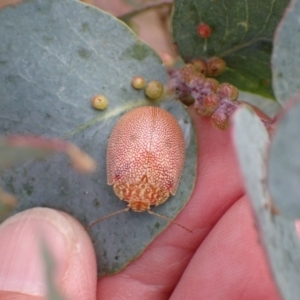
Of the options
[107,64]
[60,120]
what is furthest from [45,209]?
[107,64]

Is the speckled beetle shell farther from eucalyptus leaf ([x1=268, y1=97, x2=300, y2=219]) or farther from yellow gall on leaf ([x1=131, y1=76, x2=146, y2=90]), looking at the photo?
eucalyptus leaf ([x1=268, y1=97, x2=300, y2=219])

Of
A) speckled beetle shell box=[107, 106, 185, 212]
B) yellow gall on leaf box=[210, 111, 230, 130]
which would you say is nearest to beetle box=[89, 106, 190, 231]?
speckled beetle shell box=[107, 106, 185, 212]

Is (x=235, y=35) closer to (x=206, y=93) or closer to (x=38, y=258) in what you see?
(x=206, y=93)

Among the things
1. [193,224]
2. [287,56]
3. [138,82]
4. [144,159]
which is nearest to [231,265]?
[193,224]

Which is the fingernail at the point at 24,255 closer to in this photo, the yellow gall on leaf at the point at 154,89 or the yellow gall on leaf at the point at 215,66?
the yellow gall on leaf at the point at 154,89

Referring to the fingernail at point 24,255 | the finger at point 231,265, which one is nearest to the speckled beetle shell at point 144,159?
the fingernail at point 24,255
